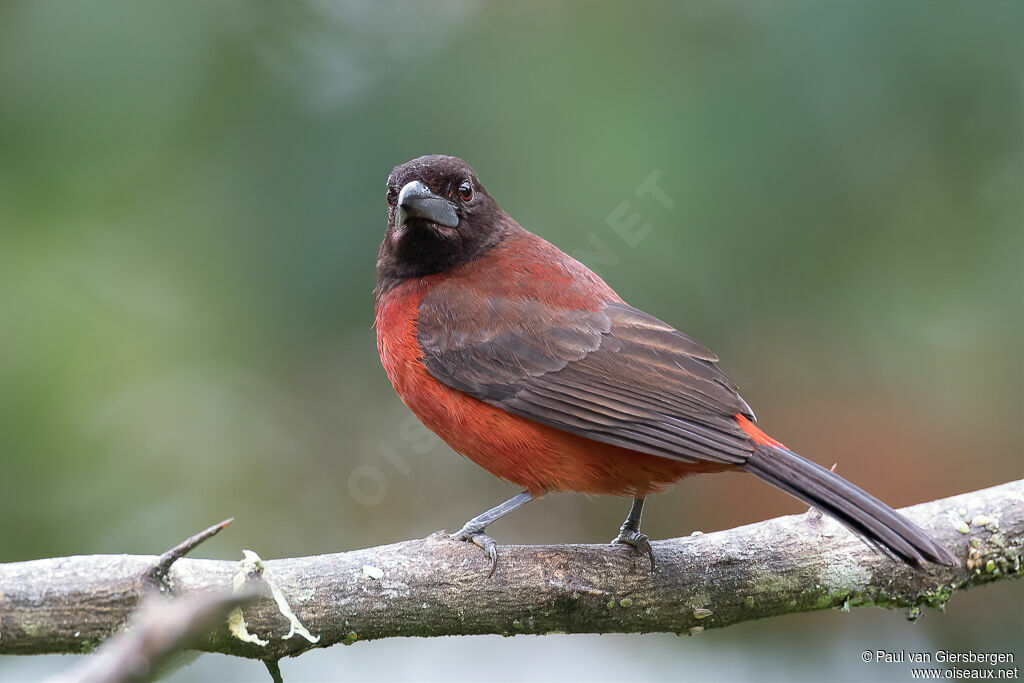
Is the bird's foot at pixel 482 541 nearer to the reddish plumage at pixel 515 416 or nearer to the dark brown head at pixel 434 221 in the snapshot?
the reddish plumage at pixel 515 416

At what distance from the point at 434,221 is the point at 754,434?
1.45 metres

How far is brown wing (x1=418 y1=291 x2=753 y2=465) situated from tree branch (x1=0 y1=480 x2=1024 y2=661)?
15.2 inches

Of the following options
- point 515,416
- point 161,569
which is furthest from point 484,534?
point 161,569

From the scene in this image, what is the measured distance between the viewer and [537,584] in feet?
9.54

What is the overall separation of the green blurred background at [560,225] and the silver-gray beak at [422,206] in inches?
15.9

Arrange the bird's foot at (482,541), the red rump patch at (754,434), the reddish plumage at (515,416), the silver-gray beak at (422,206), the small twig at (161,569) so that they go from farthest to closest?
the silver-gray beak at (422,206) < the reddish plumage at (515,416) < the red rump patch at (754,434) < the bird's foot at (482,541) < the small twig at (161,569)

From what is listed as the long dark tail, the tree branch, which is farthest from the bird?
the tree branch

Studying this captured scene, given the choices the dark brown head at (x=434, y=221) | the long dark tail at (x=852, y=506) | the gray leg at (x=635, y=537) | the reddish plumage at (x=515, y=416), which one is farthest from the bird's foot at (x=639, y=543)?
the dark brown head at (x=434, y=221)

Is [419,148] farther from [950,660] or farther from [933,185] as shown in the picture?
[950,660]

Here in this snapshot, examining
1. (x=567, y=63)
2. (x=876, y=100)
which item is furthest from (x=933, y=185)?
(x=567, y=63)

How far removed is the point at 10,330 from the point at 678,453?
8.82 feet

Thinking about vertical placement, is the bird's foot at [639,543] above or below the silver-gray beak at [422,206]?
below

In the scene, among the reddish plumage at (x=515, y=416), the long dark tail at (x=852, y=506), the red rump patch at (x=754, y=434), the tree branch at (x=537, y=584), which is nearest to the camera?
the tree branch at (x=537, y=584)

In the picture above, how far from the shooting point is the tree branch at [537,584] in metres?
2.49
